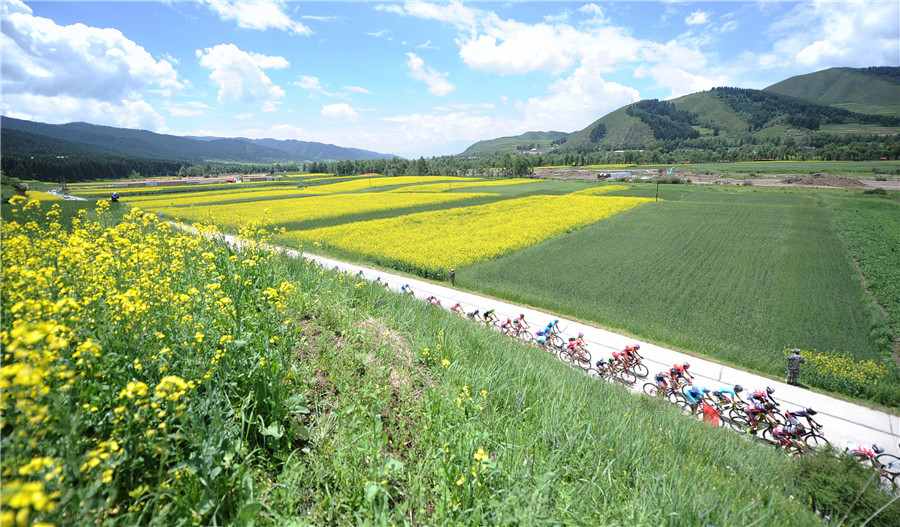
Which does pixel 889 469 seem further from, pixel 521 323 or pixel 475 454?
pixel 475 454

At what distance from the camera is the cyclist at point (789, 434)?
8.94 metres

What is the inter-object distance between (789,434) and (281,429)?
11.9 meters

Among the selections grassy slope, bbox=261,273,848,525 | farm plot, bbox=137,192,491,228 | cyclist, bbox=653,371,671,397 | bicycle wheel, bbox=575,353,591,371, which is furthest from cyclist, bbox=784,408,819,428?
farm plot, bbox=137,192,491,228

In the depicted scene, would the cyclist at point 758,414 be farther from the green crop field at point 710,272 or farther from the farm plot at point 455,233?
the farm plot at point 455,233

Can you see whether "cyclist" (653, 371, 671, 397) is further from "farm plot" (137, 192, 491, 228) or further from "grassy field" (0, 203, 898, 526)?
"farm plot" (137, 192, 491, 228)

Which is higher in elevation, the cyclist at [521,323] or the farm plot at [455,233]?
the farm plot at [455,233]

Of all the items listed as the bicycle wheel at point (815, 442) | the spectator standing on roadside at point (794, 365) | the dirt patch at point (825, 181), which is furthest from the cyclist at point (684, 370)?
the dirt patch at point (825, 181)

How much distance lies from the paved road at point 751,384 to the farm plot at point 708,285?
0.85 meters

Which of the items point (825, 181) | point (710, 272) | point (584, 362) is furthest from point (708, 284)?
point (825, 181)

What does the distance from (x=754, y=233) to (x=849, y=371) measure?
92.5 feet

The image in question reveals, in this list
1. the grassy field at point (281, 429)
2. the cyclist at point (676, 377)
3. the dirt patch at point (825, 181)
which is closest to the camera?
the grassy field at point (281, 429)

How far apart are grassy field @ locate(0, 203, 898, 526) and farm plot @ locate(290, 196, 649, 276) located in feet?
61.2

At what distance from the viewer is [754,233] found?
3491cm

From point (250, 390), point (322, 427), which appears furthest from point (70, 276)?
point (322, 427)
